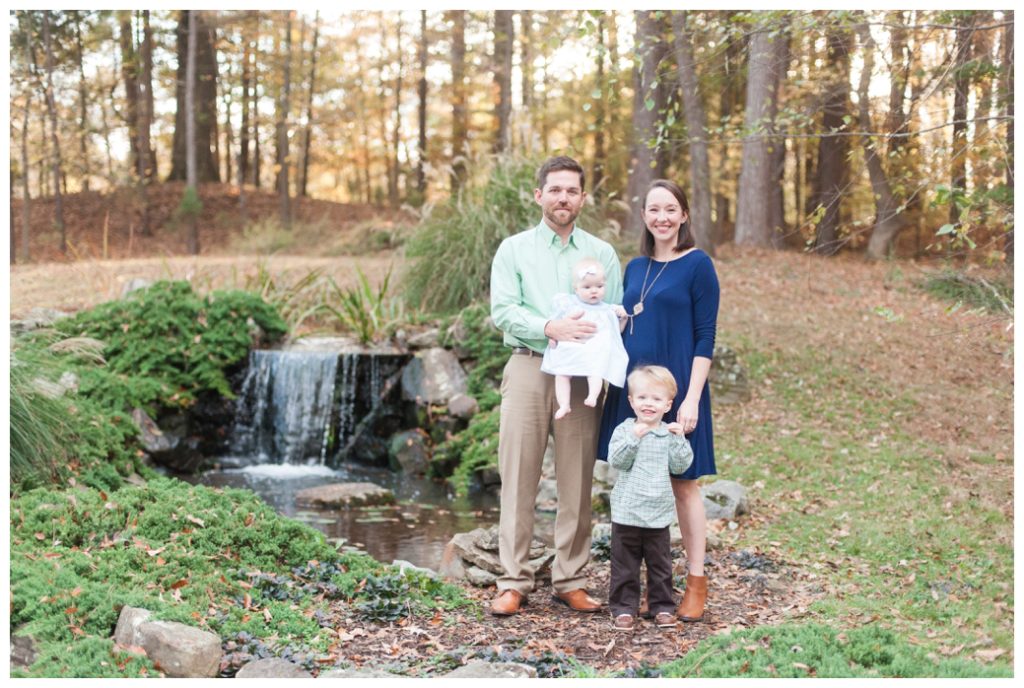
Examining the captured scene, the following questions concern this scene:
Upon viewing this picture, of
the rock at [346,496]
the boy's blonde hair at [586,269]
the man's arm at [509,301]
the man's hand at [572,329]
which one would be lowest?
the rock at [346,496]

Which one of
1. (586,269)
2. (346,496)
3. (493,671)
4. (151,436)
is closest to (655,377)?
(586,269)

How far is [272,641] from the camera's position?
12.7ft

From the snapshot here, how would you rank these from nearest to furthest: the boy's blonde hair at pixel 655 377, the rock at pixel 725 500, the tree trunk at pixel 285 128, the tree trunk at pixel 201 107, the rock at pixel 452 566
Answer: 1. the boy's blonde hair at pixel 655 377
2. the rock at pixel 452 566
3. the rock at pixel 725 500
4. the tree trunk at pixel 285 128
5. the tree trunk at pixel 201 107

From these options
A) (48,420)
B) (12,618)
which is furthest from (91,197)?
(12,618)

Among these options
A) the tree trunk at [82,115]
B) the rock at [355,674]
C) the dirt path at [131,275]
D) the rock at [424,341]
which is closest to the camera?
the rock at [355,674]

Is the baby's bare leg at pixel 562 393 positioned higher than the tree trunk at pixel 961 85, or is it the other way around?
the tree trunk at pixel 961 85

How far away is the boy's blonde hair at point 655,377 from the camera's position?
3969 millimetres

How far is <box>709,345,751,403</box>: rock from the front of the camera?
8828 millimetres

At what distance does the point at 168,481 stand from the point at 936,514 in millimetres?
4790

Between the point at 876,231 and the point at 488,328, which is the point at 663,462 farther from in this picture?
the point at 876,231

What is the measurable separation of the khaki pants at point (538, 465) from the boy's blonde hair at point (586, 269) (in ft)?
1.43

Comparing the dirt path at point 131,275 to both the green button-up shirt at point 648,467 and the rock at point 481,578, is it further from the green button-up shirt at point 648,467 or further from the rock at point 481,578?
the green button-up shirt at point 648,467

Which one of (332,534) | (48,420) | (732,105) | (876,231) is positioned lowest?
(332,534)

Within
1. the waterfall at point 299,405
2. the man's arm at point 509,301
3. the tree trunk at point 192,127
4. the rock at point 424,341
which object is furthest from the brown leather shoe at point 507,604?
the tree trunk at point 192,127
